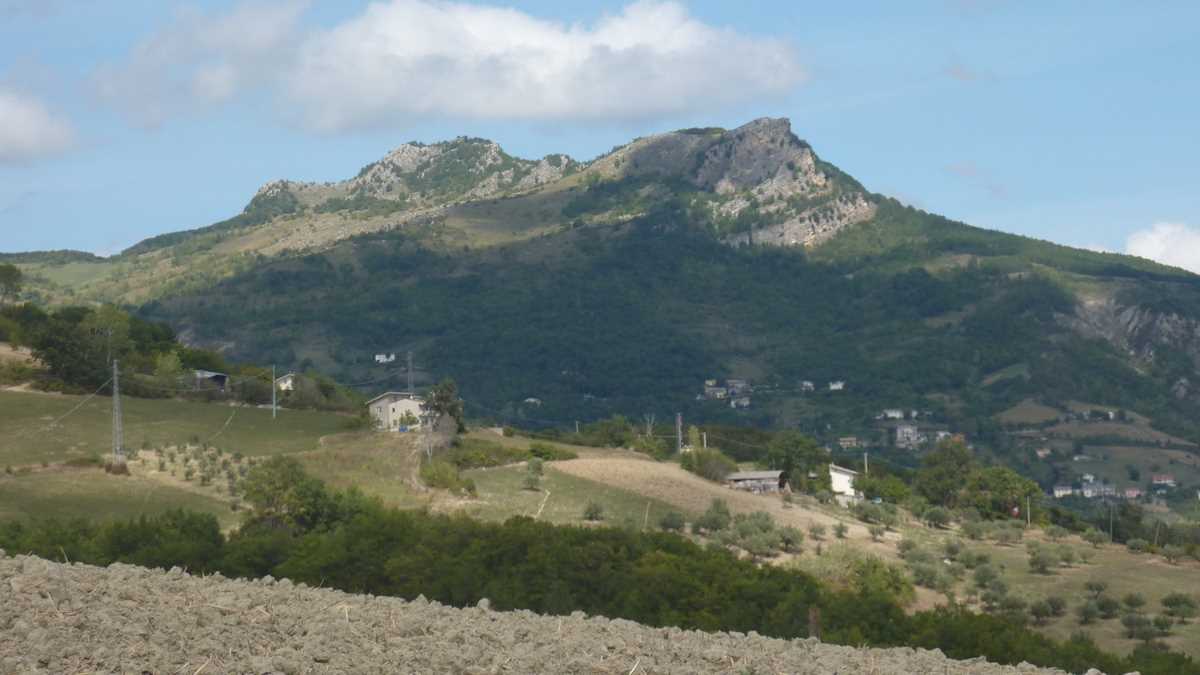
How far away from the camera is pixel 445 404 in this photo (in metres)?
92.3

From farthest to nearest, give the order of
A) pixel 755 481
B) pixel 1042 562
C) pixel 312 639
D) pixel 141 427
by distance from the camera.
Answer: pixel 755 481 < pixel 141 427 < pixel 1042 562 < pixel 312 639

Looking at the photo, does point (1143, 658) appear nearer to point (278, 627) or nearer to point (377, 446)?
point (278, 627)

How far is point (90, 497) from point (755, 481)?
41492 millimetres

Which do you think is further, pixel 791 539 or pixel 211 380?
pixel 211 380

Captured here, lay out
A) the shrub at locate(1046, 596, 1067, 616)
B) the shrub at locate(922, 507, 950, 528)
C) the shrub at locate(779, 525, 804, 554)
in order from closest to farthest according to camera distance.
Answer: the shrub at locate(1046, 596, 1067, 616), the shrub at locate(779, 525, 804, 554), the shrub at locate(922, 507, 950, 528)

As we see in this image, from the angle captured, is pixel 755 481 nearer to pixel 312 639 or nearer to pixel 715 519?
pixel 715 519

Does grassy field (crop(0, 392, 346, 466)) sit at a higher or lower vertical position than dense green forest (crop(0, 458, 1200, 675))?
higher

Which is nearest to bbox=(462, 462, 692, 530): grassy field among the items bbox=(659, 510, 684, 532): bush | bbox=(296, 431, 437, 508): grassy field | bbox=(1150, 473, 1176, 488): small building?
bbox=(659, 510, 684, 532): bush

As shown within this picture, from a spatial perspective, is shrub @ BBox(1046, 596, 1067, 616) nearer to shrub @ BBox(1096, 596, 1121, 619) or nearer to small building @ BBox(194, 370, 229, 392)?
shrub @ BBox(1096, 596, 1121, 619)

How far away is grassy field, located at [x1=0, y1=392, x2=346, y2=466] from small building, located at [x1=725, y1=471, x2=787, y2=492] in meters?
23.9

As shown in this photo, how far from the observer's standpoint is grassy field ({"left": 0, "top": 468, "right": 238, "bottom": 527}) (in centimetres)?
6619

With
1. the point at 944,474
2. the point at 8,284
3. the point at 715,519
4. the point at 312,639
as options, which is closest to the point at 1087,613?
the point at 715,519

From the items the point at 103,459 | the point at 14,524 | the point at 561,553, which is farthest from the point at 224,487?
the point at 561,553

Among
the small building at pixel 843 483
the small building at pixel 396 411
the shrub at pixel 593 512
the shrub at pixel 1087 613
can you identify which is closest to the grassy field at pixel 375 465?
the shrub at pixel 593 512
